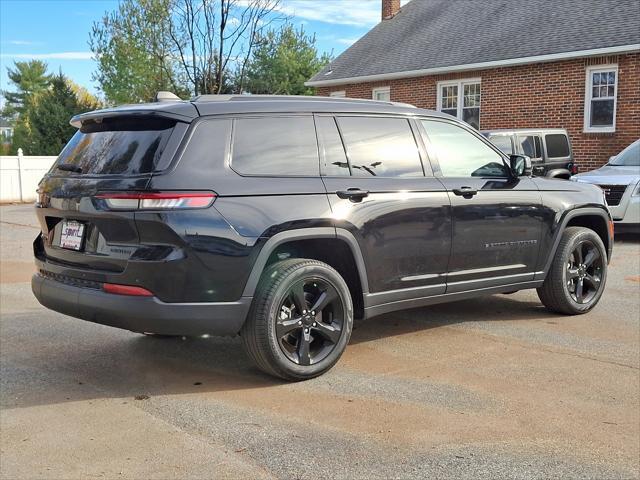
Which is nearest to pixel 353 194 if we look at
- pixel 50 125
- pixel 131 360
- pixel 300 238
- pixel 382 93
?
pixel 300 238

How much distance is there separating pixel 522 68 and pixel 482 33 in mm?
2707

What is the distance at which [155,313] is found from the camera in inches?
161

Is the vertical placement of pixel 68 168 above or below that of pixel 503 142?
below

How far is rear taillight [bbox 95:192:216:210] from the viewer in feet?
13.2

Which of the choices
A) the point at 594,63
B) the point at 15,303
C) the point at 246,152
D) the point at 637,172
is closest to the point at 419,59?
the point at 594,63

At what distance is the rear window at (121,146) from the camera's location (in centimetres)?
421

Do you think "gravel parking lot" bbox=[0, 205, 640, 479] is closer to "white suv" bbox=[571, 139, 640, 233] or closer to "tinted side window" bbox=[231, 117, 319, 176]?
"tinted side window" bbox=[231, 117, 319, 176]

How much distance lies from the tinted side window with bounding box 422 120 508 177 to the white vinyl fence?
20.4 metres

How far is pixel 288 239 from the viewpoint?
4.41m

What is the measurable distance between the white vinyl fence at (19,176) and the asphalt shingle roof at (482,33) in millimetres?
10399

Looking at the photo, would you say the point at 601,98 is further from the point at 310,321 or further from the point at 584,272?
the point at 310,321

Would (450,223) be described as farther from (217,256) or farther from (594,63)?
(594,63)

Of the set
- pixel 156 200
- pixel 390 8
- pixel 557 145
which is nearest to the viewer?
pixel 156 200

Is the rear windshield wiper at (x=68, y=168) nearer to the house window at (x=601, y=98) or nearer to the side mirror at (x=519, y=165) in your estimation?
the side mirror at (x=519, y=165)
